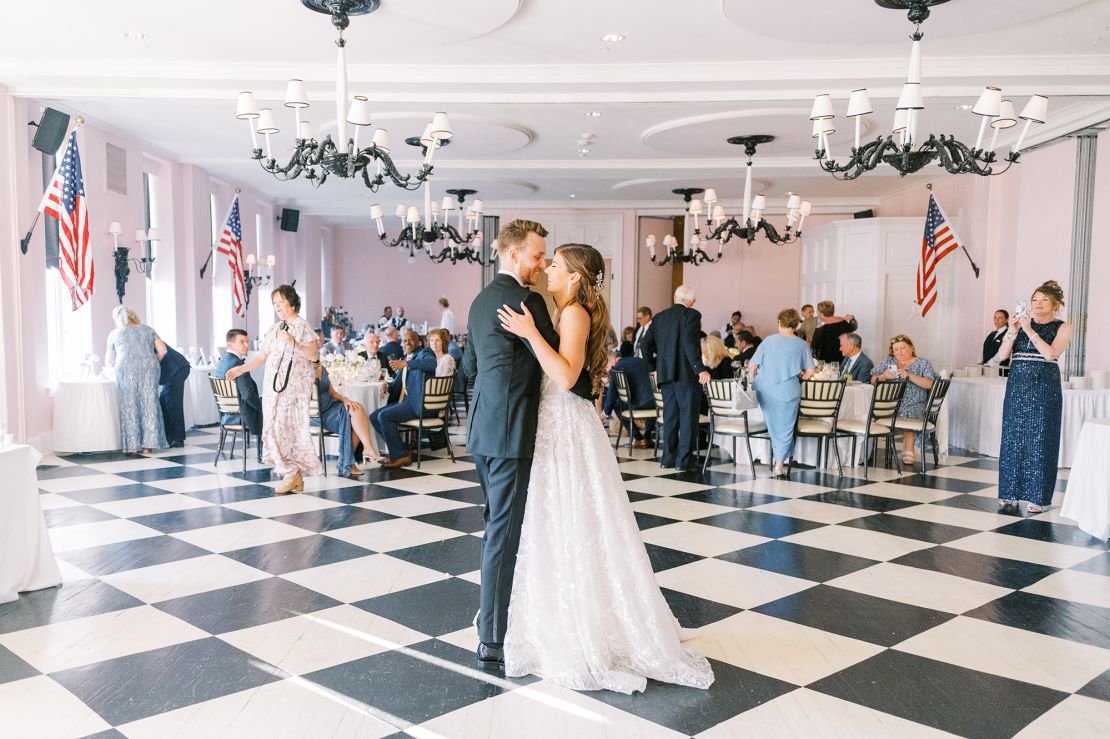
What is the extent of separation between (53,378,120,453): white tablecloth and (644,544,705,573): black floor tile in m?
5.73

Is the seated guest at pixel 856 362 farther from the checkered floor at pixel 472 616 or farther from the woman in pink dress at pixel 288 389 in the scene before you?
the woman in pink dress at pixel 288 389

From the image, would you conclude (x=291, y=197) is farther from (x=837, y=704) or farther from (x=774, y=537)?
(x=837, y=704)

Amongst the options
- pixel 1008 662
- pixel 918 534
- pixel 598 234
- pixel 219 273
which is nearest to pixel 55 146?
pixel 219 273

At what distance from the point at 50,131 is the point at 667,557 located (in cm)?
710

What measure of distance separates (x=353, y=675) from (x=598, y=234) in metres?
13.5

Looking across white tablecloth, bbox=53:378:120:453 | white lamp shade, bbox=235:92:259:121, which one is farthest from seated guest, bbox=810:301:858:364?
white tablecloth, bbox=53:378:120:453

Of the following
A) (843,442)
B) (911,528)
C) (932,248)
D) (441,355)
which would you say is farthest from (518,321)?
(932,248)

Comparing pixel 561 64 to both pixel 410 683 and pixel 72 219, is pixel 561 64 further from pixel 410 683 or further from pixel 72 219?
pixel 410 683

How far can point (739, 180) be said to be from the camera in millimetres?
12453

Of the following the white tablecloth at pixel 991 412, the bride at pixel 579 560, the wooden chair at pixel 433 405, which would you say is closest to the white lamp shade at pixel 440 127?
the wooden chair at pixel 433 405

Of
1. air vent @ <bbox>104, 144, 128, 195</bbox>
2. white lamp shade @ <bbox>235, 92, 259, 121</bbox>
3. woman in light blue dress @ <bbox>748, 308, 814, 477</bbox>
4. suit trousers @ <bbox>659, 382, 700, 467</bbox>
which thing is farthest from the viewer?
air vent @ <bbox>104, 144, 128, 195</bbox>

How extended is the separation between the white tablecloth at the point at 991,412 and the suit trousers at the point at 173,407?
7.80 metres

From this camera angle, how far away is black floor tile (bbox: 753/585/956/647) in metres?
3.47

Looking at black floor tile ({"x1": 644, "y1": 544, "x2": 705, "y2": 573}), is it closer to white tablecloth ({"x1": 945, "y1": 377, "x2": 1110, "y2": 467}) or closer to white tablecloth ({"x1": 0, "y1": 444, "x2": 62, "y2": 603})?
white tablecloth ({"x1": 0, "y1": 444, "x2": 62, "y2": 603})
